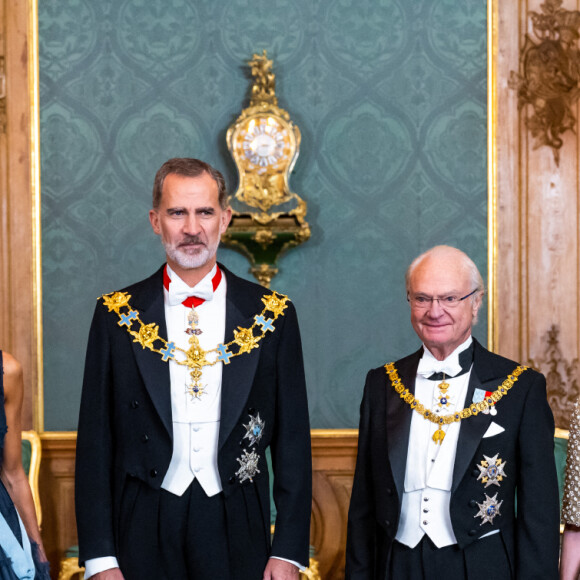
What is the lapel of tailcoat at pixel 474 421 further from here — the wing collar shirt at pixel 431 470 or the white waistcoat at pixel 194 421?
the white waistcoat at pixel 194 421

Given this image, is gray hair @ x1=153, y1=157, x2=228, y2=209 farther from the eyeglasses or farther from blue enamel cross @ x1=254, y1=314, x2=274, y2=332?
the eyeglasses

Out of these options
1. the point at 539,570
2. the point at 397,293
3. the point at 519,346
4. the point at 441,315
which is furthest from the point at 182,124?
the point at 539,570

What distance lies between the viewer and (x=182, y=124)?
469 cm

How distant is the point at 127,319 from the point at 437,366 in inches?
35.6

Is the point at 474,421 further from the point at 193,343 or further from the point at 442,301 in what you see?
the point at 193,343

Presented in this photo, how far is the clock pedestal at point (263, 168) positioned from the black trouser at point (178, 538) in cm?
224

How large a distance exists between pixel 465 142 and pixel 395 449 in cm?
264

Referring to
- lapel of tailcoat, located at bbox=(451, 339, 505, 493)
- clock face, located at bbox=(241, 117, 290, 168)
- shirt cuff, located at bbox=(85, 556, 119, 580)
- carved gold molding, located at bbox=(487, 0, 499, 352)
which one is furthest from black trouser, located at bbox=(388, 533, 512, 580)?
clock face, located at bbox=(241, 117, 290, 168)

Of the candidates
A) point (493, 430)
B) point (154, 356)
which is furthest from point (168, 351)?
point (493, 430)

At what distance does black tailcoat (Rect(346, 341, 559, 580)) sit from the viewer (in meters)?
2.37

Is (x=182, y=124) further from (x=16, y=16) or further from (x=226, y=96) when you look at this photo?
(x=16, y=16)

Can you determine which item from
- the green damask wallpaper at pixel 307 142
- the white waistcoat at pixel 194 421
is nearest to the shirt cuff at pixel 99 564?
the white waistcoat at pixel 194 421

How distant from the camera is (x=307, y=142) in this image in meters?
4.69

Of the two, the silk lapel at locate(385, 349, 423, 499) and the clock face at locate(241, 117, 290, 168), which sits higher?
the clock face at locate(241, 117, 290, 168)
